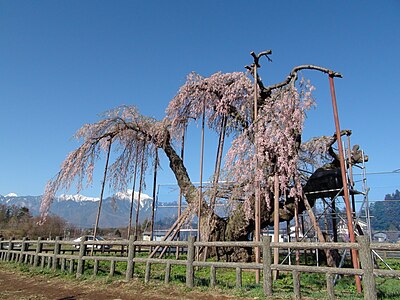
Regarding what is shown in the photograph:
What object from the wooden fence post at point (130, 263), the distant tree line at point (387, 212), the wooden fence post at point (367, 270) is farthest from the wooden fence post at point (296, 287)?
the distant tree line at point (387, 212)

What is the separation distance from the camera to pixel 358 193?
11.2 m

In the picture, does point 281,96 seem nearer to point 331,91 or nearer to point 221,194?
point 331,91

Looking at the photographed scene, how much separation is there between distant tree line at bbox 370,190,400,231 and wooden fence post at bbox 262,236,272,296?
12248 mm

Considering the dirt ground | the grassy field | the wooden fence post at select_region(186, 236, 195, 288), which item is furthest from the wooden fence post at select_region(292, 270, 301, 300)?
the wooden fence post at select_region(186, 236, 195, 288)

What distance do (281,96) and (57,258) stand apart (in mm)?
8806

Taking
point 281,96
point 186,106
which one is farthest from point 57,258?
point 281,96

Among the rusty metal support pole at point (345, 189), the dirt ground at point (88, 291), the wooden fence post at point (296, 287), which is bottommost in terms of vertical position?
the dirt ground at point (88, 291)

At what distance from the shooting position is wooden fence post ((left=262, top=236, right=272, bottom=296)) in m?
6.14

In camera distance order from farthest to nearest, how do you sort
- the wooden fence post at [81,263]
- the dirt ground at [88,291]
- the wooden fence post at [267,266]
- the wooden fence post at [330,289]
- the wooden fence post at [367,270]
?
the wooden fence post at [81,263]
the dirt ground at [88,291]
the wooden fence post at [267,266]
the wooden fence post at [330,289]
the wooden fence post at [367,270]

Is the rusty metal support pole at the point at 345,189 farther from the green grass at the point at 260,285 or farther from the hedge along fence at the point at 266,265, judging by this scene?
the hedge along fence at the point at 266,265

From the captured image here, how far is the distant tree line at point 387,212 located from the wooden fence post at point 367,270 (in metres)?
12.3

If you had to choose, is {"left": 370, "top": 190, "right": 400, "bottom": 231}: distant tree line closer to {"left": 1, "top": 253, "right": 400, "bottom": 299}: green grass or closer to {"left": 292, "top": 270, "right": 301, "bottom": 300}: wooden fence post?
{"left": 1, "top": 253, "right": 400, "bottom": 299}: green grass

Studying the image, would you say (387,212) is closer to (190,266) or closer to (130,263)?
(190,266)

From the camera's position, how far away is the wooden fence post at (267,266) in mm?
6137
